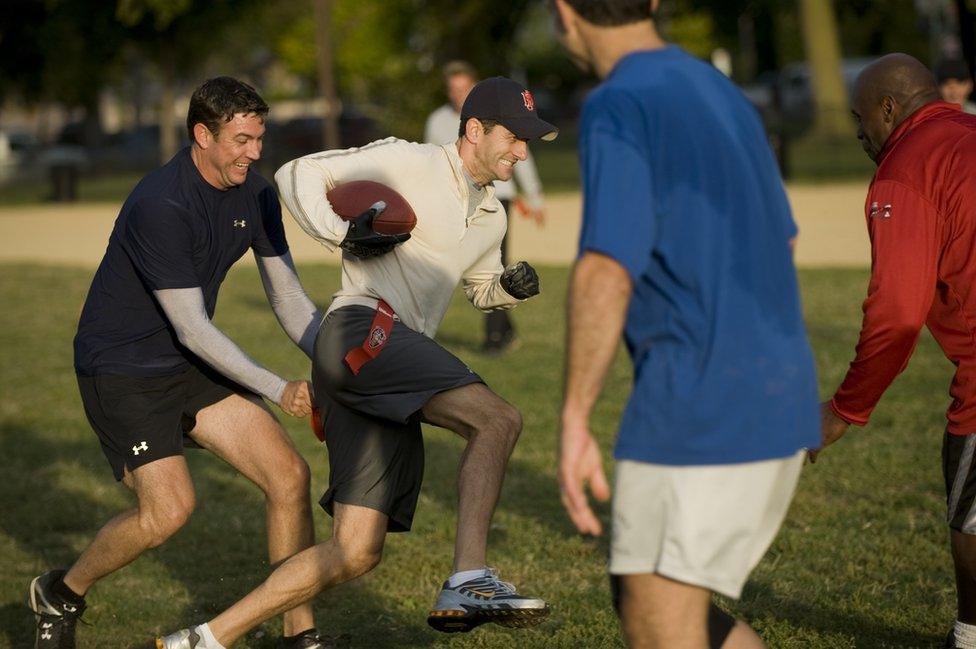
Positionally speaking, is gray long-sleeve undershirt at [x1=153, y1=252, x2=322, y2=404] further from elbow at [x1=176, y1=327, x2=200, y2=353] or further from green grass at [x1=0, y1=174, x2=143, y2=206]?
green grass at [x1=0, y1=174, x2=143, y2=206]

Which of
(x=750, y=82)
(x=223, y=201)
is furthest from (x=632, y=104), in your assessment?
(x=750, y=82)

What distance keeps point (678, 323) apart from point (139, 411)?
2.71 metres

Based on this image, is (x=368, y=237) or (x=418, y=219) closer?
(x=368, y=237)

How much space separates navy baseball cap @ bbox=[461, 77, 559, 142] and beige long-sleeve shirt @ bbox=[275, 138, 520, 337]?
0.77 ft

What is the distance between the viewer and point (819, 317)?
44.7 ft

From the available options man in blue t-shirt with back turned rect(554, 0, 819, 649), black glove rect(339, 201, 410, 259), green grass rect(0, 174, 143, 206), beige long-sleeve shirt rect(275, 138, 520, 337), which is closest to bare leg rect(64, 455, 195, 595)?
beige long-sleeve shirt rect(275, 138, 520, 337)

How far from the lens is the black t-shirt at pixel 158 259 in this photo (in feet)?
16.7

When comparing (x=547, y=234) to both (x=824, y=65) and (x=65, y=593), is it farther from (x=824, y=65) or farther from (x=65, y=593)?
(x=824, y=65)

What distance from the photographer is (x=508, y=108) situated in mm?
5066

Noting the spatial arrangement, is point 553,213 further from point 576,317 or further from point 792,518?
point 576,317

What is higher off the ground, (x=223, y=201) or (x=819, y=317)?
(x=223, y=201)

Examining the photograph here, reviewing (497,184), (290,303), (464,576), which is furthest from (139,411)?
(497,184)

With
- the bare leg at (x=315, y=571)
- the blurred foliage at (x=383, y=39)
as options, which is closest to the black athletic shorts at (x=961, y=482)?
the bare leg at (x=315, y=571)

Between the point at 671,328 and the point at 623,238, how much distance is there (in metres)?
0.27
